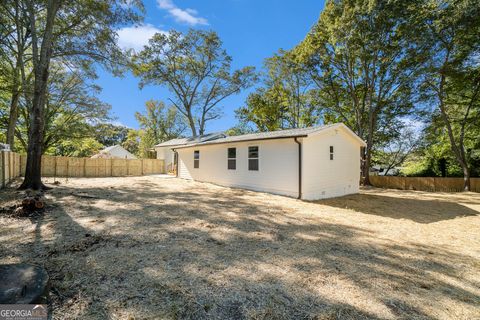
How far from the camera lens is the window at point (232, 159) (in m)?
11.6

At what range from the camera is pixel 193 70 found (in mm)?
22656

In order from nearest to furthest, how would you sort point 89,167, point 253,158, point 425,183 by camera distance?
point 253,158 < point 425,183 < point 89,167

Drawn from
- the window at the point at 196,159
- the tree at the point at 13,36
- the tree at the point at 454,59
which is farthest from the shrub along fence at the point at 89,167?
the tree at the point at 454,59

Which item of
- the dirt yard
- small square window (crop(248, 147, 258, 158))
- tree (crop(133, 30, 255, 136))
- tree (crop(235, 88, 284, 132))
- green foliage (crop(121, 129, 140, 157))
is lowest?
the dirt yard

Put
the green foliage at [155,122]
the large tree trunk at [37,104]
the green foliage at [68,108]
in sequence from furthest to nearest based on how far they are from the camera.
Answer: the green foliage at [155,122] < the green foliage at [68,108] < the large tree trunk at [37,104]

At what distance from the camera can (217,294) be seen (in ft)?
7.61

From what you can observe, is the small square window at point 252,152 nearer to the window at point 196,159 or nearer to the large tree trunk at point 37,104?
the window at point 196,159

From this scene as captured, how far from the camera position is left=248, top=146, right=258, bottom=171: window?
1045cm

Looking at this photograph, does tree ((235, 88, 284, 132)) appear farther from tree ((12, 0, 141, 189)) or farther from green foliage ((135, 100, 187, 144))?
tree ((12, 0, 141, 189))

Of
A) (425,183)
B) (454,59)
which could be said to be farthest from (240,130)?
(454,59)

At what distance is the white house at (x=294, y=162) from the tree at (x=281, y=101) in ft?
36.7

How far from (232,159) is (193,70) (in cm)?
1458

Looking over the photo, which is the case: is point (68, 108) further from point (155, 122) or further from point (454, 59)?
point (454, 59)

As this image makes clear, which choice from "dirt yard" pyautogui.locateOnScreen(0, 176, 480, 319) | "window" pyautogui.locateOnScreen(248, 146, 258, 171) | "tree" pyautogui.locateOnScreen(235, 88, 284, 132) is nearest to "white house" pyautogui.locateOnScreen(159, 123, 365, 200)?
"window" pyautogui.locateOnScreen(248, 146, 258, 171)
